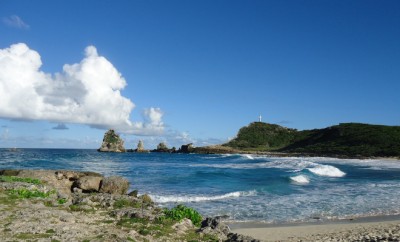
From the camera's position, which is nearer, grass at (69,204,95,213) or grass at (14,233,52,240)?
grass at (14,233,52,240)

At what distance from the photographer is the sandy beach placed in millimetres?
14706

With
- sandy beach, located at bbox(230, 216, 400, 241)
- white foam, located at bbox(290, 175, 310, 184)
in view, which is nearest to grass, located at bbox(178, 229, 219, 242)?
sandy beach, located at bbox(230, 216, 400, 241)

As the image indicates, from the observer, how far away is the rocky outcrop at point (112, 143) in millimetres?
191175

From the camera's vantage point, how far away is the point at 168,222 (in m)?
14.1

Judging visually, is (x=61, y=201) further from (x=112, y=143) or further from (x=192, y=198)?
(x=112, y=143)

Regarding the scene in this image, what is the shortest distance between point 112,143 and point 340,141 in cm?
11308

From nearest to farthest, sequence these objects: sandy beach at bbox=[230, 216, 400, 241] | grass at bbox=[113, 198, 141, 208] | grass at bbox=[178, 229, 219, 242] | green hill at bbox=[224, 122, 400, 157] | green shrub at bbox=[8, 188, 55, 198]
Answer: grass at bbox=[178, 229, 219, 242] < sandy beach at bbox=[230, 216, 400, 241] < green shrub at bbox=[8, 188, 55, 198] < grass at bbox=[113, 198, 141, 208] < green hill at bbox=[224, 122, 400, 157]

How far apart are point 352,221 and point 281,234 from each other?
5692 mm

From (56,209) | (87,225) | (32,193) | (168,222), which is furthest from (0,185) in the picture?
(168,222)

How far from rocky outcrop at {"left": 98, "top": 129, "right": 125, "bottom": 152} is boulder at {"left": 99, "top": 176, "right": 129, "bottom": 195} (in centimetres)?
16914

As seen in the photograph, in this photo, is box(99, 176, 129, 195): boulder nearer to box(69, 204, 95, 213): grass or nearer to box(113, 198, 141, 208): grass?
box(113, 198, 141, 208): grass

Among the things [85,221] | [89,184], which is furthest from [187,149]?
[85,221]

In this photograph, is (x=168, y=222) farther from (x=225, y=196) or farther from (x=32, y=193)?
(x=225, y=196)

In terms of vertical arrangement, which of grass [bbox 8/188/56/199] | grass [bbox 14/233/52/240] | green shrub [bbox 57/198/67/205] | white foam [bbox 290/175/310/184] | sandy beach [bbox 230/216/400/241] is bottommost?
sandy beach [bbox 230/216/400/241]
